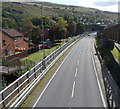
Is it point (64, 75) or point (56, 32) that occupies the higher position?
point (56, 32)

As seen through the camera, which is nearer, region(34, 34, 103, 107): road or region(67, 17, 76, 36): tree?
region(34, 34, 103, 107): road

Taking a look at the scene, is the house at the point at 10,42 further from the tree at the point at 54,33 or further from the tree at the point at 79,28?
the tree at the point at 79,28

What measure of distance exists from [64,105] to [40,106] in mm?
1578

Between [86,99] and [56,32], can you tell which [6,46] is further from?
[86,99]

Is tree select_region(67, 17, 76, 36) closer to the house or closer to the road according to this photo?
the house

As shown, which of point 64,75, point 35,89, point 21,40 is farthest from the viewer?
point 21,40

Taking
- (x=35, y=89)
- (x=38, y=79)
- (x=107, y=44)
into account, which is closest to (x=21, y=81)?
(x=35, y=89)

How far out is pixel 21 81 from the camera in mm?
16312

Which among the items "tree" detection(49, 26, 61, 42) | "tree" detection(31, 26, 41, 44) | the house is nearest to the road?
the house

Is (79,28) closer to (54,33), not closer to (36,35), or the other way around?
(54,33)

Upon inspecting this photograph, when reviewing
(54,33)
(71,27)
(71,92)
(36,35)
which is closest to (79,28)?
(71,27)

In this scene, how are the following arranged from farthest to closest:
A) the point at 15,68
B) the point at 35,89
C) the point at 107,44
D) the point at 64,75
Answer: the point at 107,44
the point at 15,68
the point at 64,75
the point at 35,89

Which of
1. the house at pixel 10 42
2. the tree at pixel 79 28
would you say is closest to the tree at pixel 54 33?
the house at pixel 10 42

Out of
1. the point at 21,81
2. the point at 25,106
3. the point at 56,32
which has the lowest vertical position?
the point at 25,106
